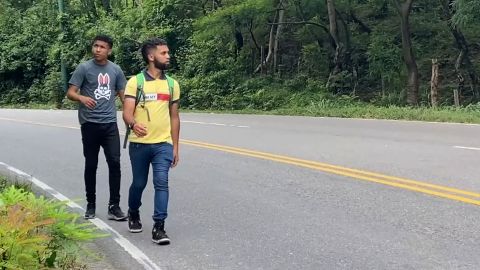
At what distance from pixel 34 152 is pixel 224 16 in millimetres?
15872

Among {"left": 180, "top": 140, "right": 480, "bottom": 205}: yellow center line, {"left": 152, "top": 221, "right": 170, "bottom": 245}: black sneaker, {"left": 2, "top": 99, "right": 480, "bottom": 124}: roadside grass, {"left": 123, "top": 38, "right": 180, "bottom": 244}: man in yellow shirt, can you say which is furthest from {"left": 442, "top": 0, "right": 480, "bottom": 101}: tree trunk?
{"left": 152, "top": 221, "right": 170, "bottom": 245}: black sneaker

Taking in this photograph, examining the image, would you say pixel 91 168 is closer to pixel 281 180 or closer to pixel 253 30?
pixel 281 180

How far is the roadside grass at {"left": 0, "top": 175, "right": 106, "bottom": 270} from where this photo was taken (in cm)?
376

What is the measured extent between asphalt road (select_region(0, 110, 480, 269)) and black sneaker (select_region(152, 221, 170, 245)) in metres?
0.06

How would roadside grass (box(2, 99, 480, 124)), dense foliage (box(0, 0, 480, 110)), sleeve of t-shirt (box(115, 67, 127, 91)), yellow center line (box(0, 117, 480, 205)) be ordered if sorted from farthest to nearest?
1. dense foliage (box(0, 0, 480, 110))
2. roadside grass (box(2, 99, 480, 124))
3. yellow center line (box(0, 117, 480, 205))
4. sleeve of t-shirt (box(115, 67, 127, 91))

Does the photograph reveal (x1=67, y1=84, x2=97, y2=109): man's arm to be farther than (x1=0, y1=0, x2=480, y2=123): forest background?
No

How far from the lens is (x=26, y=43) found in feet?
143

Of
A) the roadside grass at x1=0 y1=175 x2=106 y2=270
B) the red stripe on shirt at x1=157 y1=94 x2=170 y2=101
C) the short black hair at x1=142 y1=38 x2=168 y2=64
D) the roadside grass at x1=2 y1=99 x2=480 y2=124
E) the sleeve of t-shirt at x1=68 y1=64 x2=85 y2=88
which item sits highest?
the short black hair at x1=142 y1=38 x2=168 y2=64

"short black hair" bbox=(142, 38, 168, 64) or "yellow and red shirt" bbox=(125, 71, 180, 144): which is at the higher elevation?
"short black hair" bbox=(142, 38, 168, 64)

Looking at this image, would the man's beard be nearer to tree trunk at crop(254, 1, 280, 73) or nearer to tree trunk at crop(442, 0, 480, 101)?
tree trunk at crop(442, 0, 480, 101)

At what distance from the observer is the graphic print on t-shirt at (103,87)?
672 centimetres

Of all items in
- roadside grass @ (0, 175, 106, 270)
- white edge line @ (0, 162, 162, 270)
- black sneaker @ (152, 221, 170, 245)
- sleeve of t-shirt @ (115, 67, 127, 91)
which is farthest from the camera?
sleeve of t-shirt @ (115, 67, 127, 91)

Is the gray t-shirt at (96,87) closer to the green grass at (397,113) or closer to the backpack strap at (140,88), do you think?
the backpack strap at (140,88)

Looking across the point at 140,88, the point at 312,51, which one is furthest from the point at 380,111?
the point at 140,88
